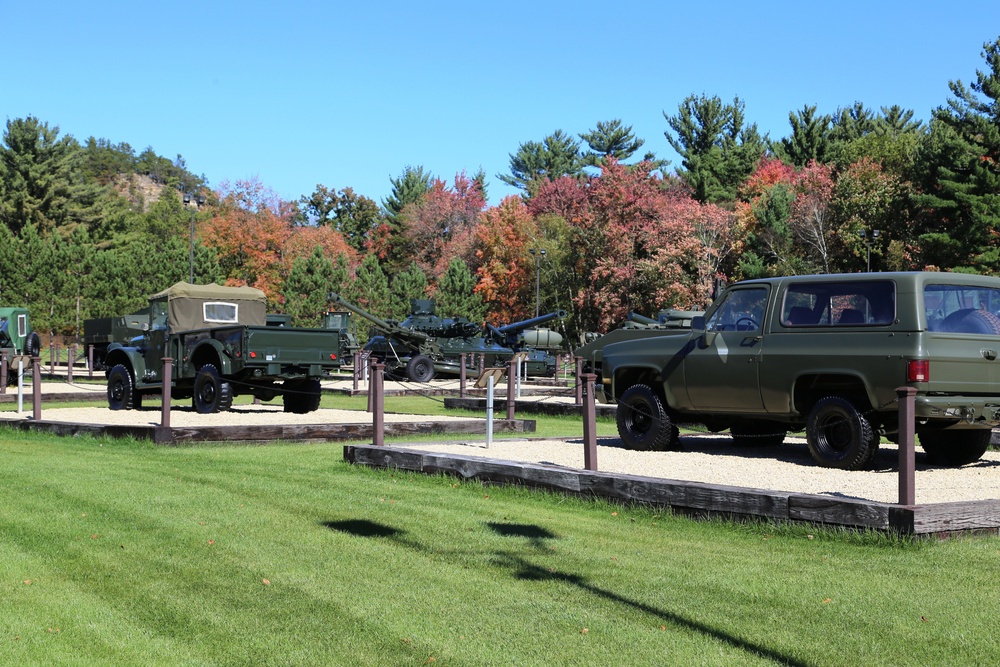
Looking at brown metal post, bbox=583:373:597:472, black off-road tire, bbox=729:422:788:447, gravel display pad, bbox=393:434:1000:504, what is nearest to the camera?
gravel display pad, bbox=393:434:1000:504

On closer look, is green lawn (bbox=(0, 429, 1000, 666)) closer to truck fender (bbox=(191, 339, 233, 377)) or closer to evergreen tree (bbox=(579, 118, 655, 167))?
truck fender (bbox=(191, 339, 233, 377))

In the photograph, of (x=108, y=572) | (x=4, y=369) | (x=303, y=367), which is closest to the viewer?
(x=108, y=572)

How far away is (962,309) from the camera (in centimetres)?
1092

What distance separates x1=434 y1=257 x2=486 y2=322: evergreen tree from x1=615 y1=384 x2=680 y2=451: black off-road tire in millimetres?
46910

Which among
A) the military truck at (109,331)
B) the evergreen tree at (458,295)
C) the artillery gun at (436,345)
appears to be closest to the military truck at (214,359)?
the artillery gun at (436,345)

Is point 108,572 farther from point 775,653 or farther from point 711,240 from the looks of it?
point 711,240

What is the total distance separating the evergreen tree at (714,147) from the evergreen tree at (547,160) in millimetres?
15504

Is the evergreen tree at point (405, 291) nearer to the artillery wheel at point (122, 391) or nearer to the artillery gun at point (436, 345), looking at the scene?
the artillery gun at point (436, 345)

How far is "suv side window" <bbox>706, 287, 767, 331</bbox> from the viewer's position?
12.1 meters

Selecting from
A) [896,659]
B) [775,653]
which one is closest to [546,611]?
[775,653]

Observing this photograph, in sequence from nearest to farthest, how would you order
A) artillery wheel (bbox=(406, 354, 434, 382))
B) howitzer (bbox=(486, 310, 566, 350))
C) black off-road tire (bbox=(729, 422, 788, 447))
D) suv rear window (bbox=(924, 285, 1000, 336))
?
suv rear window (bbox=(924, 285, 1000, 336))
black off-road tire (bbox=(729, 422, 788, 447))
artillery wheel (bbox=(406, 354, 434, 382))
howitzer (bbox=(486, 310, 566, 350))

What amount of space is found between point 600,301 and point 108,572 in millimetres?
50708

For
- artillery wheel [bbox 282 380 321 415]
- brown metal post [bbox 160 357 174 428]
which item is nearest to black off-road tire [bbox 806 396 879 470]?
brown metal post [bbox 160 357 174 428]

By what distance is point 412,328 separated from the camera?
39688 mm
